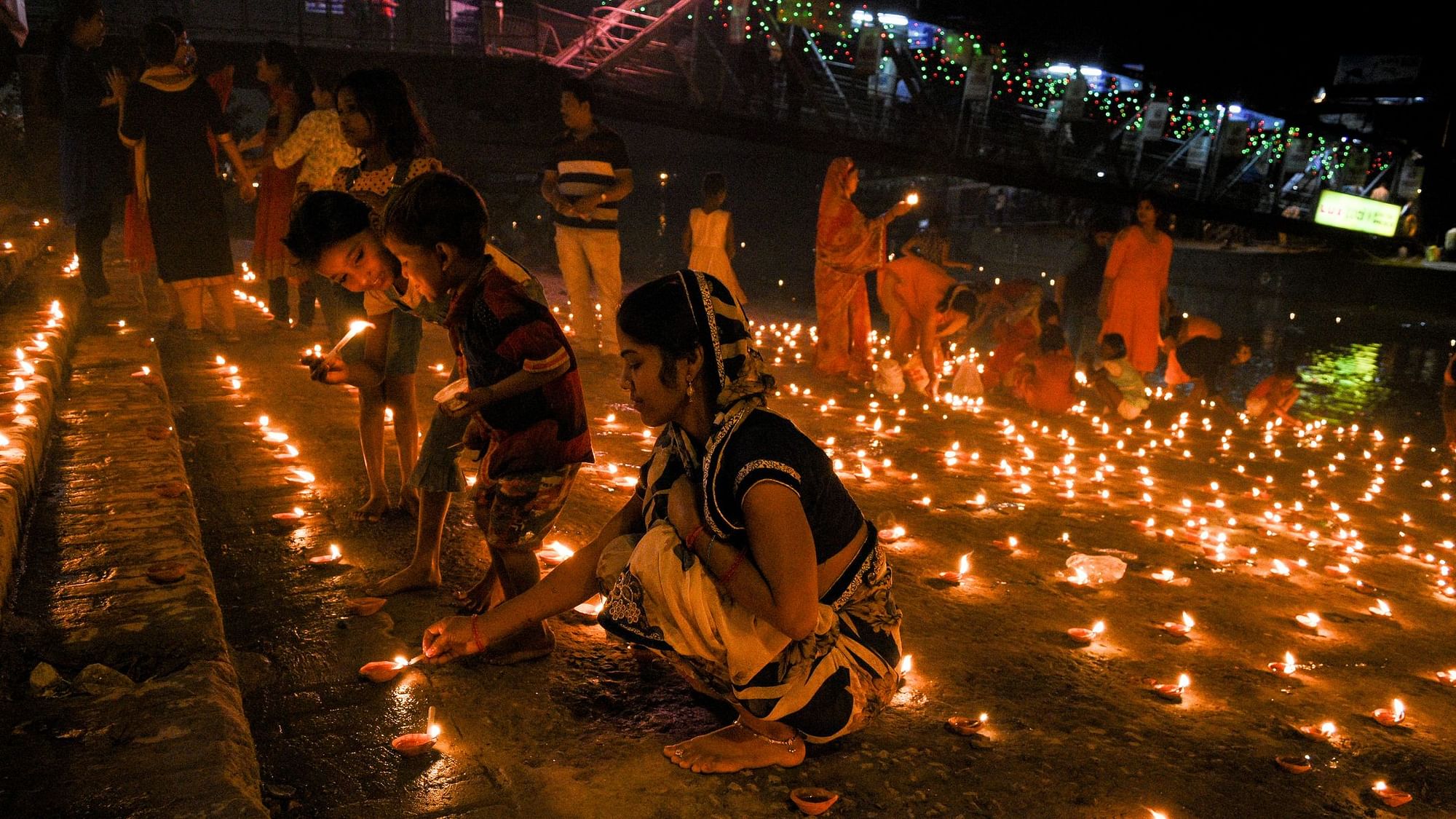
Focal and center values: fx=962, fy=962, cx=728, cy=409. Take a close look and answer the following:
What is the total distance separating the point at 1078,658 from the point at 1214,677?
16.2 inches

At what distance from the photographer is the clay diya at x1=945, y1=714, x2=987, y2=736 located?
97.0 inches

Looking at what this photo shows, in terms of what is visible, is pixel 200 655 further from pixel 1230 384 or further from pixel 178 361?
pixel 1230 384

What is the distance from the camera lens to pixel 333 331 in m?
4.04

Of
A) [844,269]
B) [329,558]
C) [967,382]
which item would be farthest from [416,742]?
[844,269]

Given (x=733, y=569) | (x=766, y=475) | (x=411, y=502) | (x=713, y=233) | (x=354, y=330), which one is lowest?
(x=411, y=502)

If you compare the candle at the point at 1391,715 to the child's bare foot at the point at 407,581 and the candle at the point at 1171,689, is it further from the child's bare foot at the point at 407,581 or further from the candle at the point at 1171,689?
the child's bare foot at the point at 407,581

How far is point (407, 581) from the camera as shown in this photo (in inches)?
115

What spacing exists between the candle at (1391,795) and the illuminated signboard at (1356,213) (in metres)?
22.4

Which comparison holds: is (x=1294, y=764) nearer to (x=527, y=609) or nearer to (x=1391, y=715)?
(x=1391, y=715)

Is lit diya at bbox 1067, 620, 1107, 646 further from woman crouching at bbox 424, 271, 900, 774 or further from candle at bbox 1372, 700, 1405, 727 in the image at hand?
woman crouching at bbox 424, 271, 900, 774

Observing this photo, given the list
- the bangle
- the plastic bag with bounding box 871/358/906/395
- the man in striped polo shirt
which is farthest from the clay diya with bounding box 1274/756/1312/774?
the plastic bag with bounding box 871/358/906/395

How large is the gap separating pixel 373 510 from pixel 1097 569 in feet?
9.10

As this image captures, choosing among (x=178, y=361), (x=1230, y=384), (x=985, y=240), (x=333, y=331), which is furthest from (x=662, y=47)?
(x=333, y=331)

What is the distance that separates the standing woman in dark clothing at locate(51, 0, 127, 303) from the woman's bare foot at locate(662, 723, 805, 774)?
557cm
